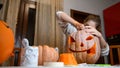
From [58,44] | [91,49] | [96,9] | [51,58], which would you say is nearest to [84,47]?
[91,49]

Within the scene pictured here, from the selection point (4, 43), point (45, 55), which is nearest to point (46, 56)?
point (45, 55)

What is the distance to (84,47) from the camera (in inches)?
28.7

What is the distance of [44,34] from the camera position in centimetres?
150

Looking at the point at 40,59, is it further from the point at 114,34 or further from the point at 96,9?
the point at 96,9

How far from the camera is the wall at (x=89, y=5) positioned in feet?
5.91

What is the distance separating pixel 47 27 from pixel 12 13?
418mm

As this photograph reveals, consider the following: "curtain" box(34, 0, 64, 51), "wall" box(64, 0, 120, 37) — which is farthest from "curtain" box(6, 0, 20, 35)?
"wall" box(64, 0, 120, 37)

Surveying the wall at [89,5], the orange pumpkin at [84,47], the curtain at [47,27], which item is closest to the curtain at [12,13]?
the curtain at [47,27]

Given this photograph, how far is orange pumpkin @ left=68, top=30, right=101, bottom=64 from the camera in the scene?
0.73m

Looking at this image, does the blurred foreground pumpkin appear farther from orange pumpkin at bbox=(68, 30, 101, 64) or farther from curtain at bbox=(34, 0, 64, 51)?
curtain at bbox=(34, 0, 64, 51)

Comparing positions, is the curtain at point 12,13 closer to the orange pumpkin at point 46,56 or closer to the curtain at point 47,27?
the curtain at point 47,27

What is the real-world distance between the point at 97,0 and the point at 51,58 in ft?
5.89

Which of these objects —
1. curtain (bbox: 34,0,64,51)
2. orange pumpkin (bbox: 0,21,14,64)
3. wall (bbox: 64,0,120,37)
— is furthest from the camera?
wall (bbox: 64,0,120,37)

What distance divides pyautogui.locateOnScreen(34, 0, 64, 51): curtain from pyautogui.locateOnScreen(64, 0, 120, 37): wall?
25 cm
